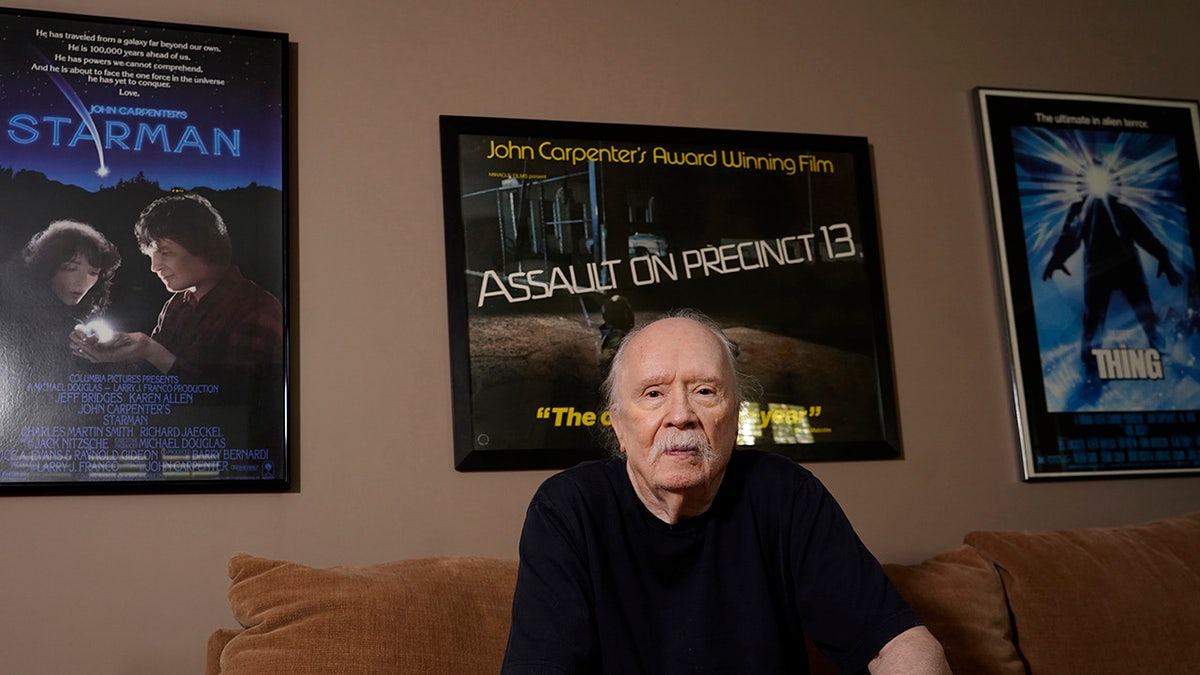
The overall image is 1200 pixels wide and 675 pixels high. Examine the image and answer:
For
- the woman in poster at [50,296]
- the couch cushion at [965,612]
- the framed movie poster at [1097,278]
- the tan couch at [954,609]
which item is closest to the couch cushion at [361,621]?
the tan couch at [954,609]

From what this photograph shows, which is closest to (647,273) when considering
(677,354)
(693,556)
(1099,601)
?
(677,354)

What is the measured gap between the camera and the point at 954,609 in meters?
2.24

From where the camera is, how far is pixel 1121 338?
2.86m

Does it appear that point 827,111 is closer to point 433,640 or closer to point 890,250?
point 890,250

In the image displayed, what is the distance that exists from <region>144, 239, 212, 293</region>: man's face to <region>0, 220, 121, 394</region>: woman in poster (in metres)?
0.07

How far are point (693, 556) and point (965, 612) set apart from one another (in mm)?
741

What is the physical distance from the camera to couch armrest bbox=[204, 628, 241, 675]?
1943mm

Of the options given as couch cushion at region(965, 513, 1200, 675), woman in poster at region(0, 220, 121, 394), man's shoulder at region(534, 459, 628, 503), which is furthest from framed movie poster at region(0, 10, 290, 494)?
couch cushion at region(965, 513, 1200, 675)

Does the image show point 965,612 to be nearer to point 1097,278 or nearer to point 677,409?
point 677,409

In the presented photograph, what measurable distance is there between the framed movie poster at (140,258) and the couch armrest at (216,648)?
33cm

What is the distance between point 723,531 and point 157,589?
114 cm

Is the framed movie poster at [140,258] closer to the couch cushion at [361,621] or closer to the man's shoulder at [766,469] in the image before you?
the couch cushion at [361,621]

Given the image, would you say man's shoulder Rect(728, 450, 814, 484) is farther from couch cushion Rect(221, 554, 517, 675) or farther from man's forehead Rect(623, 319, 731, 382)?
couch cushion Rect(221, 554, 517, 675)

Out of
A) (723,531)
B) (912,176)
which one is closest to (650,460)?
(723,531)
